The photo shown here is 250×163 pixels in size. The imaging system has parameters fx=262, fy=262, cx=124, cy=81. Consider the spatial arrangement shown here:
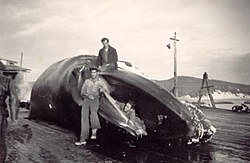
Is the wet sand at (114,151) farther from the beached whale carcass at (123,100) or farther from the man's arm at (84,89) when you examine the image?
the man's arm at (84,89)

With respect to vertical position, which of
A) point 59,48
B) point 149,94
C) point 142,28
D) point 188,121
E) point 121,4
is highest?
point 121,4

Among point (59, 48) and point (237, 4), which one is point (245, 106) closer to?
point (237, 4)

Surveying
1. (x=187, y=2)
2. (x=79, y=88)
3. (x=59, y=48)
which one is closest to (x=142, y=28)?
(x=187, y=2)

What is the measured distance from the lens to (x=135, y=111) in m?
3.87

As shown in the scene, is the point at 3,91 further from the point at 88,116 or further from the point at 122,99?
the point at 122,99

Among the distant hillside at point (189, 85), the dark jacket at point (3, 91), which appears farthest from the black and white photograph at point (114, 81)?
the distant hillside at point (189, 85)

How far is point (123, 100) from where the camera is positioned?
3854mm

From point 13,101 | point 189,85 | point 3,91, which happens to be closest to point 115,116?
point 13,101

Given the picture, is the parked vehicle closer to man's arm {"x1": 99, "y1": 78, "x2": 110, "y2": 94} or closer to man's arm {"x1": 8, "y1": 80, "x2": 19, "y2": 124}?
man's arm {"x1": 99, "y1": 78, "x2": 110, "y2": 94}

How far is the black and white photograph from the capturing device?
306 centimetres

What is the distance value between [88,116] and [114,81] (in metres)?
0.65

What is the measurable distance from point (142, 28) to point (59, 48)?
2.15 m

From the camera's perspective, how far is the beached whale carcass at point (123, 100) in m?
3.22

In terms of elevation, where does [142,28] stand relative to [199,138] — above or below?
above
